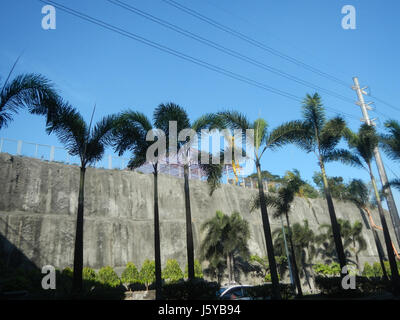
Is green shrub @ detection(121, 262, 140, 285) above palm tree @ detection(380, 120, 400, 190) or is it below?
below

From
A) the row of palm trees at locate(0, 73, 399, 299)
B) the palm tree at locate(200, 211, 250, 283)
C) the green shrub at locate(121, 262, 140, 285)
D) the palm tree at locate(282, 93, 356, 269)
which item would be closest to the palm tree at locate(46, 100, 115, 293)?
the row of palm trees at locate(0, 73, 399, 299)

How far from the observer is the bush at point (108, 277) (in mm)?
24594

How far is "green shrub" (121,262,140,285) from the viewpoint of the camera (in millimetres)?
25969

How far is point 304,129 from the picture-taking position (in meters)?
17.4

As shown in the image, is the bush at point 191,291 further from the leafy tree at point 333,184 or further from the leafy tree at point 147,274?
the leafy tree at point 333,184

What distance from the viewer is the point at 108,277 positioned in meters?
25.0

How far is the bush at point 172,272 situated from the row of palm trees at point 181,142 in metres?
14.2

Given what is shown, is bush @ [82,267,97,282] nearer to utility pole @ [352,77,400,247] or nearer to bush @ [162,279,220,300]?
bush @ [162,279,220,300]

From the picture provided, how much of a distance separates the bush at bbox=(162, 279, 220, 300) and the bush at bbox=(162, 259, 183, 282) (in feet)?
50.9

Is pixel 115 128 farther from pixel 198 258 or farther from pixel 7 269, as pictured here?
pixel 198 258

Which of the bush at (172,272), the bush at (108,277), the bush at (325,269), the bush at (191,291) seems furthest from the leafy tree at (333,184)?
the bush at (191,291)
